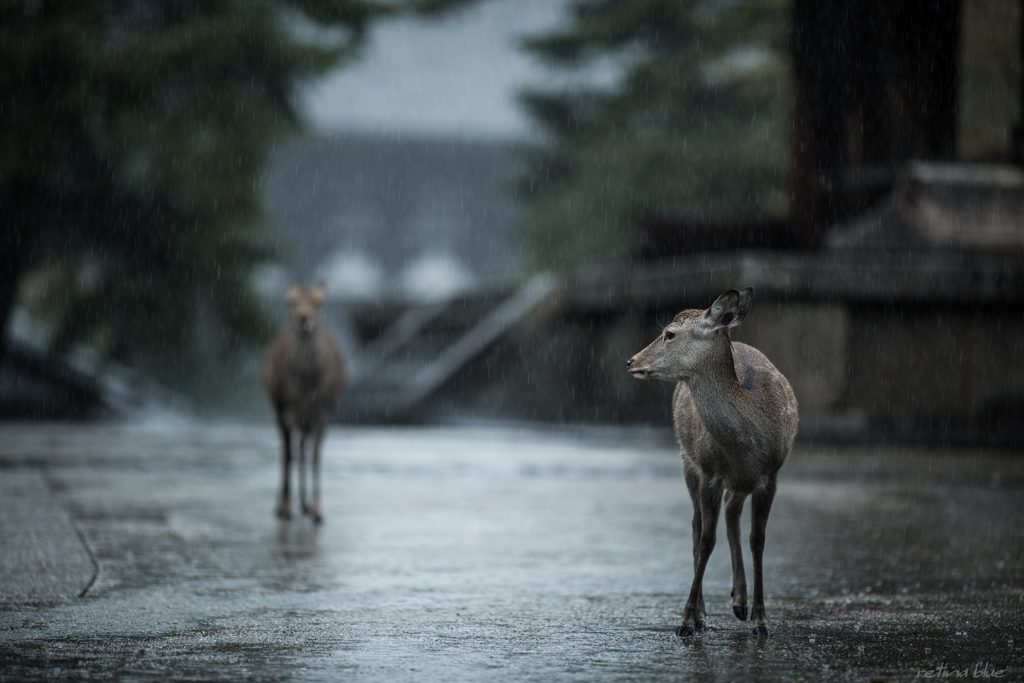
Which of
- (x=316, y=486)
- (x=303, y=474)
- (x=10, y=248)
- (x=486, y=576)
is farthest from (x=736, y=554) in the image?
(x=10, y=248)

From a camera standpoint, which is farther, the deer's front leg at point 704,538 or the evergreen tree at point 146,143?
the evergreen tree at point 146,143

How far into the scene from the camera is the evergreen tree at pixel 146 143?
20766mm

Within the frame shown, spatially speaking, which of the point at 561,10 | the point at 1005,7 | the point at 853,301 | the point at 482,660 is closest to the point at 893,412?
the point at 853,301

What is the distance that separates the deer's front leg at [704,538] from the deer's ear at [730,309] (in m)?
0.59

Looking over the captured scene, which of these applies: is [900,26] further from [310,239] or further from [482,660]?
[310,239]

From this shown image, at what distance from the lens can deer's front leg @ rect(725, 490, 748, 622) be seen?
201 inches

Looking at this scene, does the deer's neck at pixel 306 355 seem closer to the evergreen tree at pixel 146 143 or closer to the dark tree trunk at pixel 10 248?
the evergreen tree at pixel 146 143

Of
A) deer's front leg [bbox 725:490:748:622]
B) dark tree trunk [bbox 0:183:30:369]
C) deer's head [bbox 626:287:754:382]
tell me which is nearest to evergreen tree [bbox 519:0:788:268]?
A: dark tree trunk [bbox 0:183:30:369]

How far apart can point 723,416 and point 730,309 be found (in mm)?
377

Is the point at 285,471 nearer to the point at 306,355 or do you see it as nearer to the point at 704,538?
the point at 306,355

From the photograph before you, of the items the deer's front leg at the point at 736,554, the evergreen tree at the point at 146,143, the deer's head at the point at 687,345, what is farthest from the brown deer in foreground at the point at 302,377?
the evergreen tree at the point at 146,143

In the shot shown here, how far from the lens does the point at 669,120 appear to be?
3594 cm

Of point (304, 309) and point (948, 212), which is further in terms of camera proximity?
point (948, 212)

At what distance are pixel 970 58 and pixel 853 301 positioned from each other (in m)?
12.6
